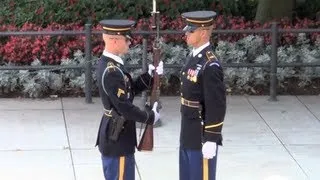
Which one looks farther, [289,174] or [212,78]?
[289,174]

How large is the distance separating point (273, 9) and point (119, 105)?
680cm

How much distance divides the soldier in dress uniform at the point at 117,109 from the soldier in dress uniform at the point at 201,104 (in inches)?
10.8

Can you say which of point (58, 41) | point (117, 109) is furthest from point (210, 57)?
point (58, 41)

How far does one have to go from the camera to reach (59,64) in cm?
940

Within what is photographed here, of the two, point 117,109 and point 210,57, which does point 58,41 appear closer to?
point 117,109

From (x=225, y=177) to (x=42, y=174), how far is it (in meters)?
1.62

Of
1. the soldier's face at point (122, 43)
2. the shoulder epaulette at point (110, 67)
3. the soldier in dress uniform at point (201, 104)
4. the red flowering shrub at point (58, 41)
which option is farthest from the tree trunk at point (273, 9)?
the shoulder epaulette at point (110, 67)

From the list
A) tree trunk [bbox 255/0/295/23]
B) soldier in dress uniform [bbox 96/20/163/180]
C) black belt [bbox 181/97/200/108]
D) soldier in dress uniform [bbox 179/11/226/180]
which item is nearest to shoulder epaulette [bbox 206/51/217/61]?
soldier in dress uniform [bbox 179/11/226/180]

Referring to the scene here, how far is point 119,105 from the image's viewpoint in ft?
15.4

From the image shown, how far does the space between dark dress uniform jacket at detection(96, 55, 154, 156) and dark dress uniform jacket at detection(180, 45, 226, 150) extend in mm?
284

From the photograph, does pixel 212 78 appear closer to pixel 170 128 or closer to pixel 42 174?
pixel 42 174

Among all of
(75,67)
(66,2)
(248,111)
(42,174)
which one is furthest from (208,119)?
(66,2)

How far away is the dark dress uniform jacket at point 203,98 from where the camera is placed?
15.3 ft

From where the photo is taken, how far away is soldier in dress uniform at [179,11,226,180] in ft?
15.4
